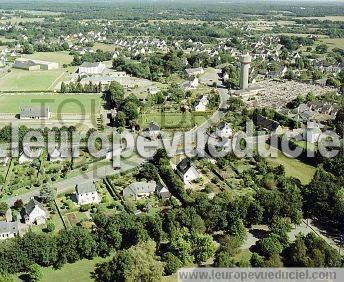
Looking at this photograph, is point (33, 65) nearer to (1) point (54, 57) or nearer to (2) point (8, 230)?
(1) point (54, 57)

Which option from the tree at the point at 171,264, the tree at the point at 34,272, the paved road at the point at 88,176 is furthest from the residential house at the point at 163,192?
the tree at the point at 34,272

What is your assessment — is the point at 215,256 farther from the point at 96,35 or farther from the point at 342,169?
the point at 96,35

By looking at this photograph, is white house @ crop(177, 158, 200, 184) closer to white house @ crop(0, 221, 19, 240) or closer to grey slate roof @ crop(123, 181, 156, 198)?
grey slate roof @ crop(123, 181, 156, 198)

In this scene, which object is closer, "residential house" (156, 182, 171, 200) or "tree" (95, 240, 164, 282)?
"tree" (95, 240, 164, 282)

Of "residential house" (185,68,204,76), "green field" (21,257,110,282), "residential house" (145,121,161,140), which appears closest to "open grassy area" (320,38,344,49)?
"residential house" (185,68,204,76)

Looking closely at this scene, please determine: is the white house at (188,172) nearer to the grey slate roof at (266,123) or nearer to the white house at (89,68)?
the grey slate roof at (266,123)

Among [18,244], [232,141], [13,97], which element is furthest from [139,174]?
[13,97]
